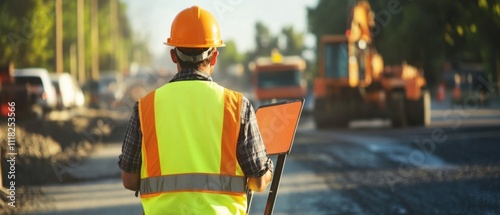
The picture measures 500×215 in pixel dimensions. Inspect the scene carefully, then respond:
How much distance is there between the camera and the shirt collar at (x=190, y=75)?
15.0ft

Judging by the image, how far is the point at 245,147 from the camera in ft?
14.6

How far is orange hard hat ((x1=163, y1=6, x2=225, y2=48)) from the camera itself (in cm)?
457

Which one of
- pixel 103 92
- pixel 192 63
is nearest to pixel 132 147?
pixel 192 63

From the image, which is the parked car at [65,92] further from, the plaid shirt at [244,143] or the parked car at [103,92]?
the plaid shirt at [244,143]

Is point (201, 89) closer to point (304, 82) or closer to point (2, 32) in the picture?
point (2, 32)

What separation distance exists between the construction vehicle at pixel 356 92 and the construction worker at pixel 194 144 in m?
26.8

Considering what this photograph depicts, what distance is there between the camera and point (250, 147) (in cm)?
446

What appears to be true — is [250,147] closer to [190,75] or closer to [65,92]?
[190,75]

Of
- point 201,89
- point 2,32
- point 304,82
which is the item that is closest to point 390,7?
point 304,82

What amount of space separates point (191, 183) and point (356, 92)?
2752 centimetres

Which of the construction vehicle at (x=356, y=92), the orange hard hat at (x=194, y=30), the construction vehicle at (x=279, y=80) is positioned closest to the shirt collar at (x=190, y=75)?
the orange hard hat at (x=194, y=30)

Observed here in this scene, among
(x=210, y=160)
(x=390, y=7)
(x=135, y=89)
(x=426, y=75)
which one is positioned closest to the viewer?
(x=210, y=160)

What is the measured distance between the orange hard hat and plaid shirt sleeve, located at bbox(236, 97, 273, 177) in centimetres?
31

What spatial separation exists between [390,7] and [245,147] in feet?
139
